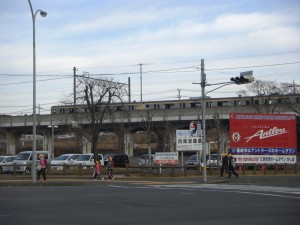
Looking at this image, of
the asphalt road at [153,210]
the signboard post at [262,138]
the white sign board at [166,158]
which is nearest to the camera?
the asphalt road at [153,210]

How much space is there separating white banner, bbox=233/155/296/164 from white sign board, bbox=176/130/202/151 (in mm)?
5068

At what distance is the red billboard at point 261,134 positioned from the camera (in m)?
39.5

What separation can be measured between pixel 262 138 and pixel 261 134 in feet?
1.14

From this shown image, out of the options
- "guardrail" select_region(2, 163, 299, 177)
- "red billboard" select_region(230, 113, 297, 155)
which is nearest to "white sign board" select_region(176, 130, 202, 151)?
"guardrail" select_region(2, 163, 299, 177)

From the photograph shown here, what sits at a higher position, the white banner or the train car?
the train car

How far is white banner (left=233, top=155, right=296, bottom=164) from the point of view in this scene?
3916cm

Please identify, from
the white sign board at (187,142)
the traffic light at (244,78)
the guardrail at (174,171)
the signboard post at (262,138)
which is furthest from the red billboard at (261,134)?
the traffic light at (244,78)

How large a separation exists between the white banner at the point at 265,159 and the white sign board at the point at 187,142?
200 inches

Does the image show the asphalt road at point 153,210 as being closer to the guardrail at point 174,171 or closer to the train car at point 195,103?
the guardrail at point 174,171

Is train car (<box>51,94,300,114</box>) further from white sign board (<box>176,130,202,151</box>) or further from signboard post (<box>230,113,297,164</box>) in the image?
white sign board (<box>176,130,202,151</box>)

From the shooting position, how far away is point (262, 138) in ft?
132

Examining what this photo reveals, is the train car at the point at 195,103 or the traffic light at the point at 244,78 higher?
the train car at the point at 195,103

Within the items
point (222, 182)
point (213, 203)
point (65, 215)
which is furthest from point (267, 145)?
point (65, 215)

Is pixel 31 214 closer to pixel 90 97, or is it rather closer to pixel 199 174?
pixel 199 174
